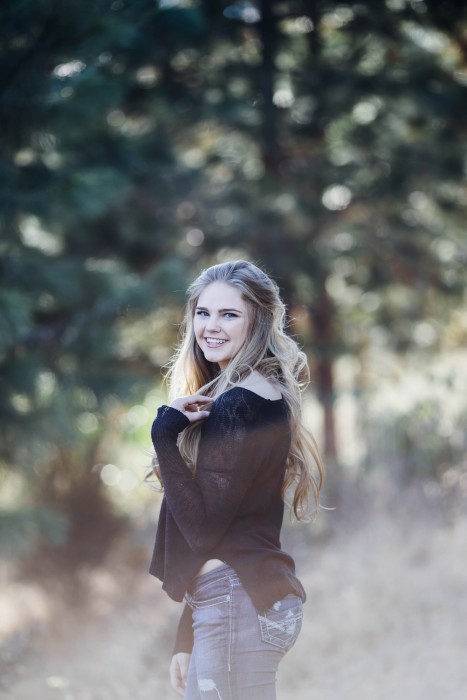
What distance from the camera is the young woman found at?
2.02m

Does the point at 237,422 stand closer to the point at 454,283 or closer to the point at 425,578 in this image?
the point at 425,578

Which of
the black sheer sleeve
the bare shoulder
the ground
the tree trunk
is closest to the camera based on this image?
the black sheer sleeve

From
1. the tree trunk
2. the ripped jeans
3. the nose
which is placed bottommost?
the ripped jeans

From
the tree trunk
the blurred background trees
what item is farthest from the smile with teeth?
the tree trunk

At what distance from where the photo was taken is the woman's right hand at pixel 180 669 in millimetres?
2268

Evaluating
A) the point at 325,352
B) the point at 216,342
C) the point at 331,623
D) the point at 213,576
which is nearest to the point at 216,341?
the point at 216,342

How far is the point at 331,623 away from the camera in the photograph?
5836mm

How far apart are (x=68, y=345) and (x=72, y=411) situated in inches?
19.7

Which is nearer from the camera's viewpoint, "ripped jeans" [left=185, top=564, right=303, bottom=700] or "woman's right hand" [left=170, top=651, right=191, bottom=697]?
"ripped jeans" [left=185, top=564, right=303, bottom=700]

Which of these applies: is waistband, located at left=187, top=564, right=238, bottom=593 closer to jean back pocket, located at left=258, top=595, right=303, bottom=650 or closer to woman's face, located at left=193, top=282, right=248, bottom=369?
jean back pocket, located at left=258, top=595, right=303, bottom=650

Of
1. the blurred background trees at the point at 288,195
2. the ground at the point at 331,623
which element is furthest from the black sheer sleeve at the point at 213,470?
the blurred background trees at the point at 288,195

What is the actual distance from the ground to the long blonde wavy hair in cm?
184

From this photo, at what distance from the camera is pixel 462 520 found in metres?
6.70

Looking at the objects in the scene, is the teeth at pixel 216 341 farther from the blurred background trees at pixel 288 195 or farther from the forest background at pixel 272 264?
the blurred background trees at pixel 288 195
